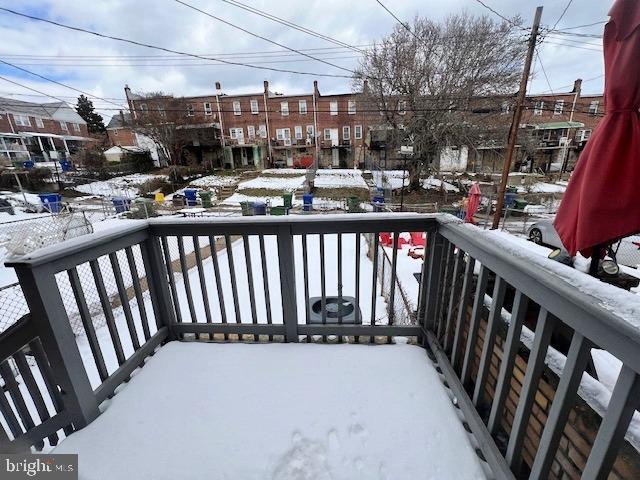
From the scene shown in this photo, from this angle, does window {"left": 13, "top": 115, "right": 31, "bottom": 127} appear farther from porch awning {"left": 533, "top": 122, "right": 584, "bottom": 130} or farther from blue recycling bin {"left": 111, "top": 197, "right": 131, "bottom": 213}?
porch awning {"left": 533, "top": 122, "right": 584, "bottom": 130}

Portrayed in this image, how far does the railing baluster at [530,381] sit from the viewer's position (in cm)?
101

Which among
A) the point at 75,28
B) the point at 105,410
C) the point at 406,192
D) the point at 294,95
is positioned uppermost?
the point at 294,95

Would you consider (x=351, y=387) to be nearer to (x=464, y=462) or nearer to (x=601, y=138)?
(x=464, y=462)

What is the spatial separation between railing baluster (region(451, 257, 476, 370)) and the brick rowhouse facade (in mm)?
24740

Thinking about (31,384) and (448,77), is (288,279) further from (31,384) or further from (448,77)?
(448,77)

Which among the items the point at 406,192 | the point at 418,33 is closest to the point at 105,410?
the point at 406,192

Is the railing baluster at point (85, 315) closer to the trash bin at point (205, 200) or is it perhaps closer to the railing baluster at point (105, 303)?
the railing baluster at point (105, 303)

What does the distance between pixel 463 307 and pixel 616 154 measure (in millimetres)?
1137

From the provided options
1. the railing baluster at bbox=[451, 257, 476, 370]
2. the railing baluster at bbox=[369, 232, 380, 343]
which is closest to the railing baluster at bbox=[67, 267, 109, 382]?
the railing baluster at bbox=[369, 232, 380, 343]

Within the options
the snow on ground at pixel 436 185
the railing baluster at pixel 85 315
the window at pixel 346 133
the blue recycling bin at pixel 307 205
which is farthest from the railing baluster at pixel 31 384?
the window at pixel 346 133

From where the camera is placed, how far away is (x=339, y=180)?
2088 centimetres

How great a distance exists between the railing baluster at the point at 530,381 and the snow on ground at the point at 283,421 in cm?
22

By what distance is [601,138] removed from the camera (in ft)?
5.11

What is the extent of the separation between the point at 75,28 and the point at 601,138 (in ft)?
30.9
